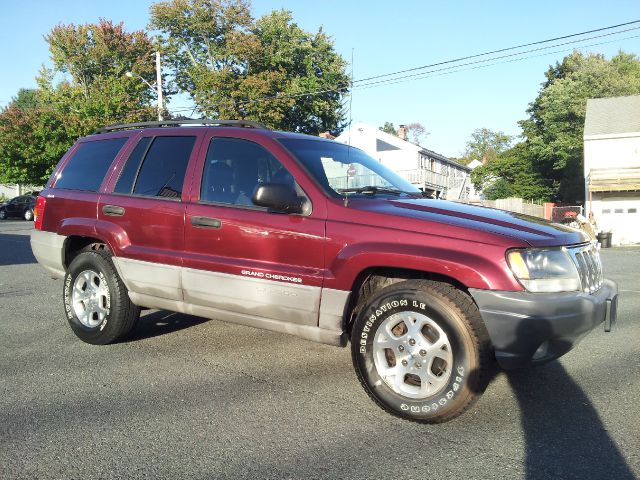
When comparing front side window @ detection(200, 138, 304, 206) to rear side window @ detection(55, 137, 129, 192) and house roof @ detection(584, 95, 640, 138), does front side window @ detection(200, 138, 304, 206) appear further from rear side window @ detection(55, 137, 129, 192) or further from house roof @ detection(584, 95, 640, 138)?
house roof @ detection(584, 95, 640, 138)

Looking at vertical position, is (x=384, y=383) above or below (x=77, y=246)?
below

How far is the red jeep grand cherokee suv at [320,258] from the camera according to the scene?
3322mm

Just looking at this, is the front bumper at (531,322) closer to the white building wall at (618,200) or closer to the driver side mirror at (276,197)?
the driver side mirror at (276,197)

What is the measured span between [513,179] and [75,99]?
130ft

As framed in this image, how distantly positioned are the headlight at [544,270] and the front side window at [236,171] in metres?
1.74

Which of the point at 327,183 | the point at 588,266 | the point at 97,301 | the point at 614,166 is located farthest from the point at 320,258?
the point at 614,166

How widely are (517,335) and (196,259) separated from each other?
2.40 meters

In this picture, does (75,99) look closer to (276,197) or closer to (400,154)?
(400,154)

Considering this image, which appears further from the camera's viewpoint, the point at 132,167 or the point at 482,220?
the point at 132,167

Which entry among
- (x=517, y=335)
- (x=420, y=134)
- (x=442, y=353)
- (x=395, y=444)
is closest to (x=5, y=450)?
(x=395, y=444)

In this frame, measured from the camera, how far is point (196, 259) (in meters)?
4.38

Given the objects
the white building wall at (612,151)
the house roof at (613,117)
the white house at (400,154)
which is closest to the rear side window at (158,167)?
the white building wall at (612,151)

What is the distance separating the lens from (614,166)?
108 ft

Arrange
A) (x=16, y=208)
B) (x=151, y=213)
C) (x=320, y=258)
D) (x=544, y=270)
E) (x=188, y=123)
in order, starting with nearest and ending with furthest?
(x=544, y=270) → (x=320, y=258) → (x=151, y=213) → (x=188, y=123) → (x=16, y=208)
